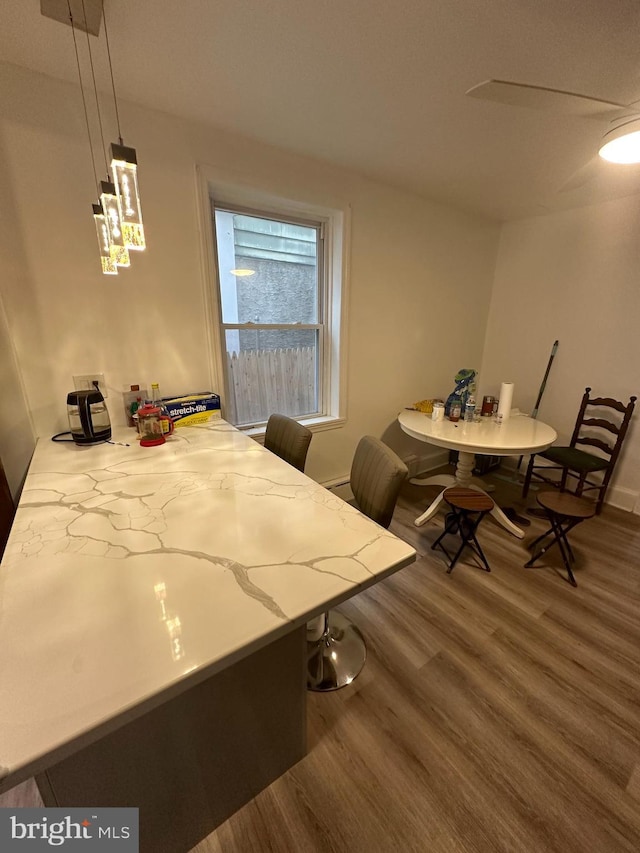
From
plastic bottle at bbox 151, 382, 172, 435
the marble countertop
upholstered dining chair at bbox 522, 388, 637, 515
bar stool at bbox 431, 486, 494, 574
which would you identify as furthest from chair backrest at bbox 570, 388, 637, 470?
plastic bottle at bbox 151, 382, 172, 435

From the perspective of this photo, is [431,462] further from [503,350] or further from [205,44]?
[205,44]

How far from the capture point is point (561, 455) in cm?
258

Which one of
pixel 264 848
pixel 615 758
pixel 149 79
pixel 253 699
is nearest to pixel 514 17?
pixel 149 79

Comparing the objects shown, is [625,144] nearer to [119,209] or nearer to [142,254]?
[119,209]

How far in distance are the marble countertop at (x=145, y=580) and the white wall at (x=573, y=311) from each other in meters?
2.78

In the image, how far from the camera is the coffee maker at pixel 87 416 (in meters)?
1.43

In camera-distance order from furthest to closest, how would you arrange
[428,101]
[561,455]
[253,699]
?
[561,455], [428,101], [253,699]

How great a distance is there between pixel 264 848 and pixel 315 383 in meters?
2.24

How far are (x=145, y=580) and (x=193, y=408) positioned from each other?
1.21 m

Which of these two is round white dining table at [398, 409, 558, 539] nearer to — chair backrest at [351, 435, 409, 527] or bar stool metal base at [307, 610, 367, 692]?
chair backrest at [351, 435, 409, 527]

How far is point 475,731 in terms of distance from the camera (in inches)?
47.9

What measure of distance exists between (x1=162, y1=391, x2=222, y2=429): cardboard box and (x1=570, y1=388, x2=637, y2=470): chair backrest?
108 inches

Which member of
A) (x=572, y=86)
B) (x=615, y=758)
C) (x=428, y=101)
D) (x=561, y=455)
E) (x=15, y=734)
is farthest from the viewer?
(x=561, y=455)

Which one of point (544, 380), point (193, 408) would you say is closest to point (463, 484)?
point (544, 380)
